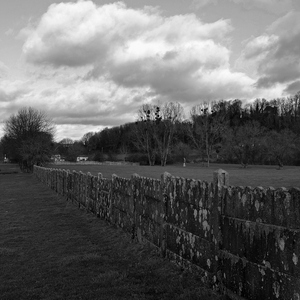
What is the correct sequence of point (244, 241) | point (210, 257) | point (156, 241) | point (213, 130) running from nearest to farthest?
point (244, 241) < point (210, 257) < point (156, 241) < point (213, 130)

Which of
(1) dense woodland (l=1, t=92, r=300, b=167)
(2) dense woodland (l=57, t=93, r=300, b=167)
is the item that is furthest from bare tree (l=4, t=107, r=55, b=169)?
(2) dense woodland (l=57, t=93, r=300, b=167)

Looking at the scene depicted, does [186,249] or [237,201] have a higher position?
[237,201]

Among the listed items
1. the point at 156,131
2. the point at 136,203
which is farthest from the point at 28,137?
the point at 136,203

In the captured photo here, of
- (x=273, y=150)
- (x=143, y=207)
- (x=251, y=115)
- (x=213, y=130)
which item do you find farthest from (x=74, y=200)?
(x=251, y=115)

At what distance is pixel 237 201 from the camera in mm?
4547

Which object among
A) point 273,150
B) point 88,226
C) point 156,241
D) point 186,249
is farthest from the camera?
point 273,150

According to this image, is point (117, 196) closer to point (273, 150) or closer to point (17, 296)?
point (17, 296)

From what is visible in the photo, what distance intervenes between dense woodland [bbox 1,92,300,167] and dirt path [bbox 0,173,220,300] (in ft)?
176

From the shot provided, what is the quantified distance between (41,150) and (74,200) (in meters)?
50.8

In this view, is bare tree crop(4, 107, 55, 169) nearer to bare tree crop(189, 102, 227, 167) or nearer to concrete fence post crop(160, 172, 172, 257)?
bare tree crop(189, 102, 227, 167)

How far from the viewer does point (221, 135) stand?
7912cm

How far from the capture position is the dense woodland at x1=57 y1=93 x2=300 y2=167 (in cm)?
6347

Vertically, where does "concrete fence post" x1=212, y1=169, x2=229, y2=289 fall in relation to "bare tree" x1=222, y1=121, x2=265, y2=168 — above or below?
below

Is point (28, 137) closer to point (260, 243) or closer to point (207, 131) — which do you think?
point (207, 131)
